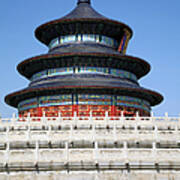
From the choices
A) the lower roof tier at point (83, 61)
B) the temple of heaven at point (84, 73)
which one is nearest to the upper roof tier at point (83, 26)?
the temple of heaven at point (84, 73)

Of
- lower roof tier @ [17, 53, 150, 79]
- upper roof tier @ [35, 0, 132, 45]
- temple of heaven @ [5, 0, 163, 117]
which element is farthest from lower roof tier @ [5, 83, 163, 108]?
upper roof tier @ [35, 0, 132, 45]

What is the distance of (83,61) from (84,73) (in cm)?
135

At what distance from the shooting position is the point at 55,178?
18641mm

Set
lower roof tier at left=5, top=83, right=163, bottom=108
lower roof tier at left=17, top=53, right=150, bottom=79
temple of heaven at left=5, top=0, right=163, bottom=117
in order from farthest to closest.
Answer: lower roof tier at left=17, top=53, right=150, bottom=79
temple of heaven at left=5, top=0, right=163, bottom=117
lower roof tier at left=5, top=83, right=163, bottom=108

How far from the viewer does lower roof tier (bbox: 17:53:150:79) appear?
1658 inches

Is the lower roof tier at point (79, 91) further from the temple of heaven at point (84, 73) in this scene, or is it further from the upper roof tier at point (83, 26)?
the upper roof tier at point (83, 26)

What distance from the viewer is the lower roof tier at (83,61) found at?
138 ft

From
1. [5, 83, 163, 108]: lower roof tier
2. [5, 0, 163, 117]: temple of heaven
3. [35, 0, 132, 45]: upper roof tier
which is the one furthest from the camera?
[35, 0, 132, 45]: upper roof tier

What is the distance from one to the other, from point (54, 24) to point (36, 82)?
747cm

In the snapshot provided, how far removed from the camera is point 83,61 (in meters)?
42.8

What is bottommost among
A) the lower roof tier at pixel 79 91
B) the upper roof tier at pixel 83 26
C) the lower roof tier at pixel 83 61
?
the lower roof tier at pixel 79 91

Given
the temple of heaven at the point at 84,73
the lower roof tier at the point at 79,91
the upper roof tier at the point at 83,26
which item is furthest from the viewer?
the upper roof tier at the point at 83,26

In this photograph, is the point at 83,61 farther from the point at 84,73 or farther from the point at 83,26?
the point at 83,26

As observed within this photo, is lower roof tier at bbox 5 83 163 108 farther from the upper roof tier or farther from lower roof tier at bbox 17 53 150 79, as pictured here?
the upper roof tier
